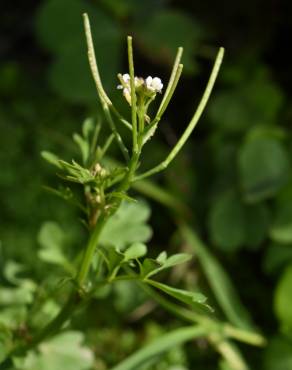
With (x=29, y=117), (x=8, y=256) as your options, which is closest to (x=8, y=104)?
(x=29, y=117)

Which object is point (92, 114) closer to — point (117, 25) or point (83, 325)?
point (117, 25)

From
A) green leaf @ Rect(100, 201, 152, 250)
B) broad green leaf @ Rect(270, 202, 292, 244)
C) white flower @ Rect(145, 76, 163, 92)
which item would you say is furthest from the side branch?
broad green leaf @ Rect(270, 202, 292, 244)

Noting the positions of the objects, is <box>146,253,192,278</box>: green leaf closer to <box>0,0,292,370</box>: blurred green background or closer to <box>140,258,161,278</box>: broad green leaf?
<box>140,258,161,278</box>: broad green leaf

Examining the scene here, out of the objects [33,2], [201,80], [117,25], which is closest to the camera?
[117,25]

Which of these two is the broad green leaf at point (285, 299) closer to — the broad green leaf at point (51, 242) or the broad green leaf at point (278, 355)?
the broad green leaf at point (278, 355)

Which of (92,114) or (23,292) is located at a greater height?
(92,114)

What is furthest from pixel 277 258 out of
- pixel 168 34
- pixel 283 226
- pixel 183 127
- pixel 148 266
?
pixel 148 266

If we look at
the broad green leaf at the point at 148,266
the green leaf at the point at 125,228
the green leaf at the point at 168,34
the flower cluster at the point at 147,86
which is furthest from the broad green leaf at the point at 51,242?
the green leaf at the point at 168,34
